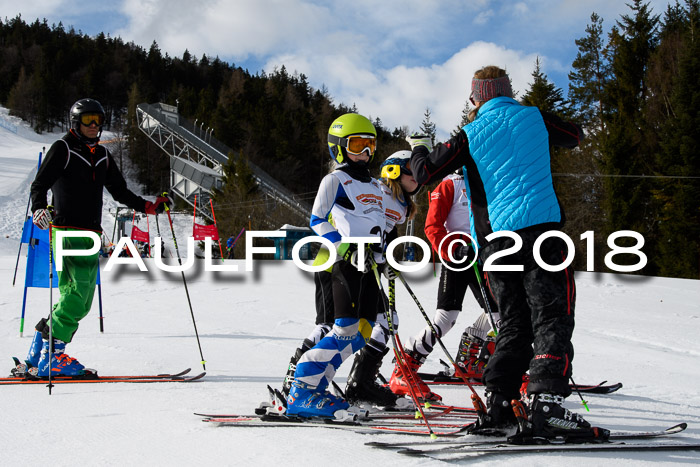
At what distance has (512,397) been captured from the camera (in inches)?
109

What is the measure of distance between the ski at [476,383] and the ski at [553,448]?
1.63 m

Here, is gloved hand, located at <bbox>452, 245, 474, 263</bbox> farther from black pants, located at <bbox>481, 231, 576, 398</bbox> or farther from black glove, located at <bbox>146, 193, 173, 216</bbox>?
black glove, located at <bbox>146, 193, 173, 216</bbox>

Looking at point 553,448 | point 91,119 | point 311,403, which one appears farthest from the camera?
point 91,119

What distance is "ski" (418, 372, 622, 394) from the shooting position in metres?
4.17

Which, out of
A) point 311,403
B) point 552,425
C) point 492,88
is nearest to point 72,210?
point 311,403

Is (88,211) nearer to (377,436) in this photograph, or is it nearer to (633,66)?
(377,436)

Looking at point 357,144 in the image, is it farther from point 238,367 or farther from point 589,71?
point 589,71

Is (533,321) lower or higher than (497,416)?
higher

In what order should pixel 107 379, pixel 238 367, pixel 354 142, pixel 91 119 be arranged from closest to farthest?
pixel 354 142, pixel 107 379, pixel 91 119, pixel 238 367

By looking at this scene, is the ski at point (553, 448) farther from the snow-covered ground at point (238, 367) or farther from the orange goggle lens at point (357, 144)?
the orange goggle lens at point (357, 144)

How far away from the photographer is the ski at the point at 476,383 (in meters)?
4.17

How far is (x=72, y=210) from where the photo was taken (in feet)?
14.9

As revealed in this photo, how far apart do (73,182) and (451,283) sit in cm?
331

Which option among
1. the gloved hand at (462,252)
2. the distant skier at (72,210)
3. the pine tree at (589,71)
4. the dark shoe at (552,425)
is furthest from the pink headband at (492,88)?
the pine tree at (589,71)
